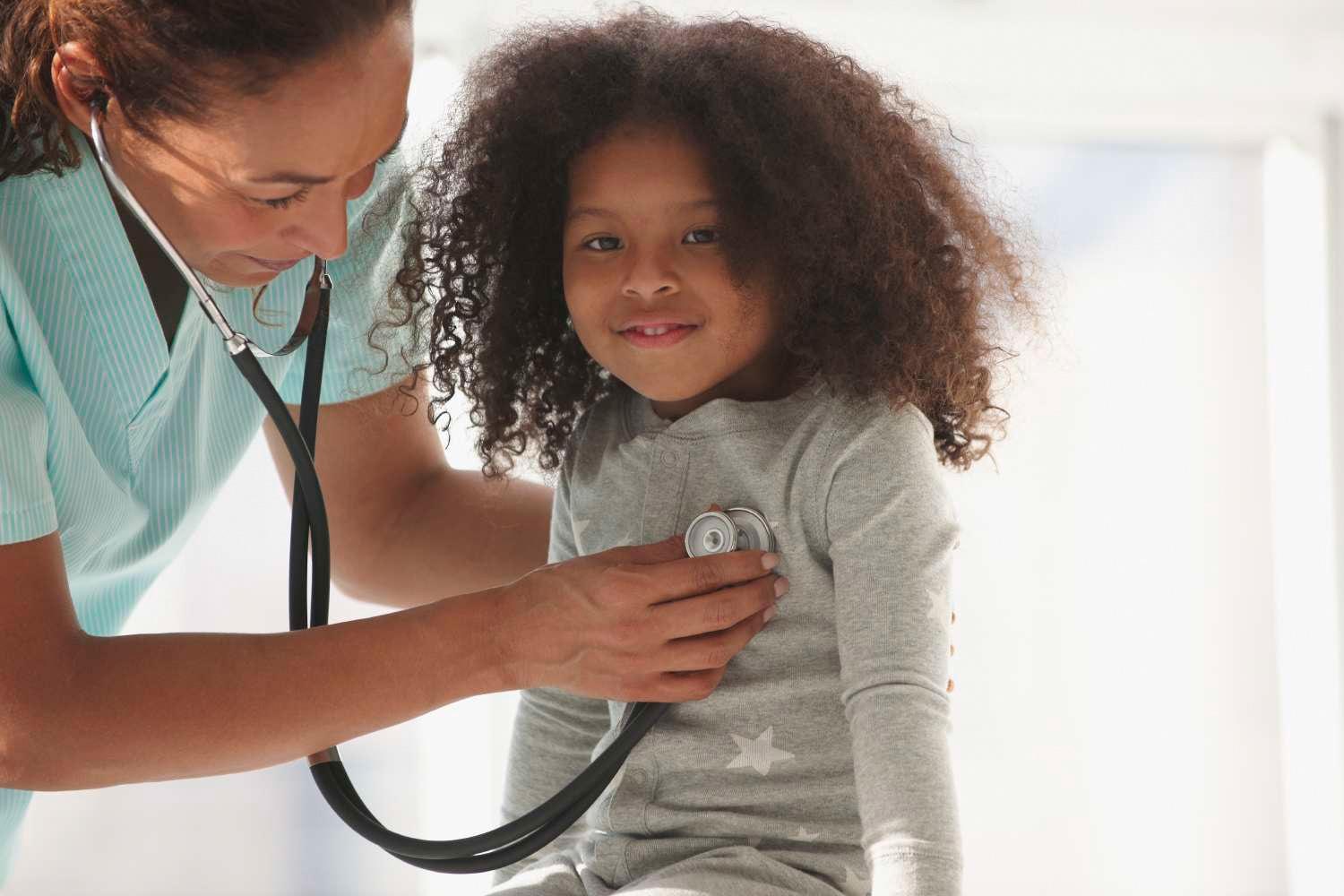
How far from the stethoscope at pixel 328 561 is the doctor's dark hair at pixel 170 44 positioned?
0.14 ft

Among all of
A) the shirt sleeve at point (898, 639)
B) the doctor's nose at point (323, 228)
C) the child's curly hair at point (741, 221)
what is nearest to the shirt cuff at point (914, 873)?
the shirt sleeve at point (898, 639)

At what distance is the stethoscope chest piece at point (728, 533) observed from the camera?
39.3 inches

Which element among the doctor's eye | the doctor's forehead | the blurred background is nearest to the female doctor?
the doctor's forehead

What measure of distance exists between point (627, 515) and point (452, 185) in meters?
0.32

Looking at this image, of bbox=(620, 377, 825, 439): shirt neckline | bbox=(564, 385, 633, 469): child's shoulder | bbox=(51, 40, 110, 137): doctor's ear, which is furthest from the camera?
bbox=(564, 385, 633, 469): child's shoulder

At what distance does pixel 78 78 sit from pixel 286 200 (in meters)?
0.16

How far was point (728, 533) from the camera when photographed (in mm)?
998

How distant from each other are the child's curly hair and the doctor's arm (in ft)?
0.39

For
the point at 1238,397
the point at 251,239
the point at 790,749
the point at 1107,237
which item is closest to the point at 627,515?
the point at 790,749

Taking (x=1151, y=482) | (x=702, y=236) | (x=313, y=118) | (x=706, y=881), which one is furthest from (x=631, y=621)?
(x=1151, y=482)

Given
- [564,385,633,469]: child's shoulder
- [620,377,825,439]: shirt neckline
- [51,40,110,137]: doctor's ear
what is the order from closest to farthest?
[51,40,110,137]: doctor's ear
[620,377,825,439]: shirt neckline
[564,385,633,469]: child's shoulder

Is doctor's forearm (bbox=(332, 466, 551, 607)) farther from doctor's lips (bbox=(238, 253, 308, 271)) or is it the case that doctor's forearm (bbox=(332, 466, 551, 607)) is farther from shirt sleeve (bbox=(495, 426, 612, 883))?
doctor's lips (bbox=(238, 253, 308, 271))

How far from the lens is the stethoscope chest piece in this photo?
999 millimetres

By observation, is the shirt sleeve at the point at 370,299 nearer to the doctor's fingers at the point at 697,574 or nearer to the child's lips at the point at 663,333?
the child's lips at the point at 663,333
